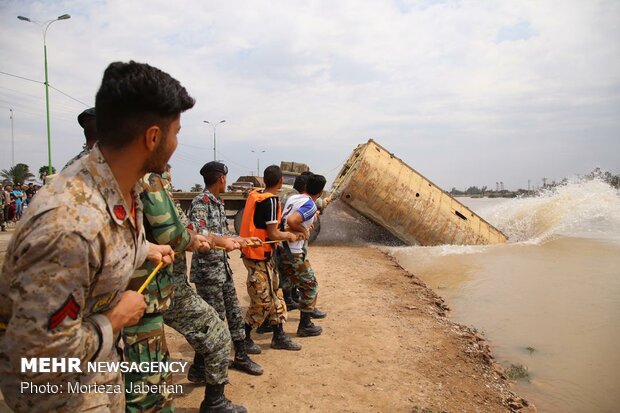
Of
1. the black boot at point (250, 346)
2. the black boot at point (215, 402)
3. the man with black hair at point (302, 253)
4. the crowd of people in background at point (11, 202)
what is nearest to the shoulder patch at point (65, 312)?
the black boot at point (215, 402)

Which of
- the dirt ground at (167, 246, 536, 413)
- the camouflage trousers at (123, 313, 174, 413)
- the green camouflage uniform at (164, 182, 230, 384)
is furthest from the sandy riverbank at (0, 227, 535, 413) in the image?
the camouflage trousers at (123, 313, 174, 413)

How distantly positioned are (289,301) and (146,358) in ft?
13.3

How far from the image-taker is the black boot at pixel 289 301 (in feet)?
19.6

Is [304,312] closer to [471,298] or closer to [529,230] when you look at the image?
[471,298]

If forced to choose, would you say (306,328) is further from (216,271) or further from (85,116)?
(85,116)

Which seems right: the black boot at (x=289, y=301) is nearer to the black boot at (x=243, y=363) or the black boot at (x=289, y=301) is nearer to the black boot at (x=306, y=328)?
the black boot at (x=306, y=328)

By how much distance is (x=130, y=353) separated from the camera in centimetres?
203

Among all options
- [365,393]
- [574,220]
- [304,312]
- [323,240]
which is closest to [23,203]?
[323,240]

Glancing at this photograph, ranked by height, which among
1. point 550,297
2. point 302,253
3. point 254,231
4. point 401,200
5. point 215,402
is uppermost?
point 401,200

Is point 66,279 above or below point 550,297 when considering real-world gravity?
above

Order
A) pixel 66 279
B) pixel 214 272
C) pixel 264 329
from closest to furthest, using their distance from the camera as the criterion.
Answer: pixel 66 279 < pixel 214 272 < pixel 264 329

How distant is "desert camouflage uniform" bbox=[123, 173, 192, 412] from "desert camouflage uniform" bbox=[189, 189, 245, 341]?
3.60 ft

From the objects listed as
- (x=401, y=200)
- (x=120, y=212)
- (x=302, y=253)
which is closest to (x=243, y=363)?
(x=302, y=253)

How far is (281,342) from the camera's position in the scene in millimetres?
4469
